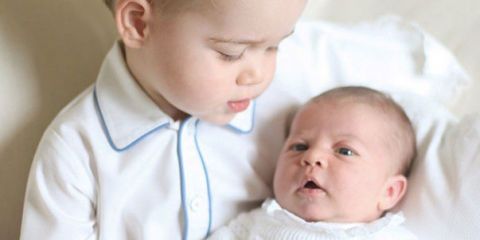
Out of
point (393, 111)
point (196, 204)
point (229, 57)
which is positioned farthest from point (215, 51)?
point (393, 111)

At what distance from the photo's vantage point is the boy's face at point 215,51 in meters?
0.89

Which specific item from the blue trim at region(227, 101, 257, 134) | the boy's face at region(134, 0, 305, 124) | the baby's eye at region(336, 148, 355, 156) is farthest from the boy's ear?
the baby's eye at region(336, 148, 355, 156)

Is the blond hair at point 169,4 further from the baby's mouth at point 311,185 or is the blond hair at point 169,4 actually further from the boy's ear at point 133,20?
the baby's mouth at point 311,185

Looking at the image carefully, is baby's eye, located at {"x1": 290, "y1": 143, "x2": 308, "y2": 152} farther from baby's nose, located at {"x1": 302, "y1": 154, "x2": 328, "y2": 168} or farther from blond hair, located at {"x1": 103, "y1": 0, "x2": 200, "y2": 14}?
blond hair, located at {"x1": 103, "y1": 0, "x2": 200, "y2": 14}

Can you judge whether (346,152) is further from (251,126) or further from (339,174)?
(251,126)

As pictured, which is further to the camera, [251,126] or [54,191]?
[251,126]

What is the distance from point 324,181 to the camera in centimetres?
104

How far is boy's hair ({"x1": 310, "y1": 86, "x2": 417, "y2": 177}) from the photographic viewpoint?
1111 mm

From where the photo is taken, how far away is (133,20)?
0.95 m

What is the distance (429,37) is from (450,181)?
1.20 ft

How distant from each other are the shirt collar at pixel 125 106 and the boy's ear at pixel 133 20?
0.08 metres

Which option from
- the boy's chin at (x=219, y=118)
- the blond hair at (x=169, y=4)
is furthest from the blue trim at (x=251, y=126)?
the blond hair at (x=169, y=4)

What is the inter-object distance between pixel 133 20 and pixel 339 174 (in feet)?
1.18

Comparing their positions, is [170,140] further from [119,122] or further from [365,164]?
[365,164]
